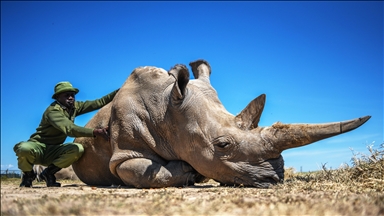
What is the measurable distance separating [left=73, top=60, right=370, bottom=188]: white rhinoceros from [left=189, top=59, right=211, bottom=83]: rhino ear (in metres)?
0.71

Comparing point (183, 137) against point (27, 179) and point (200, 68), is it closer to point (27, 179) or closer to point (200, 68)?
point (200, 68)

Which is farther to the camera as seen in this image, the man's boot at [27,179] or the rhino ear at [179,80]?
the man's boot at [27,179]

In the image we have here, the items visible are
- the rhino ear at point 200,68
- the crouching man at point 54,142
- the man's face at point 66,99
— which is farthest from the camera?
the rhino ear at point 200,68

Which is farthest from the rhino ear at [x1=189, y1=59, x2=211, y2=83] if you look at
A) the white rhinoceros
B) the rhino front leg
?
the rhino front leg

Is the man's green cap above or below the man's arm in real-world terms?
above

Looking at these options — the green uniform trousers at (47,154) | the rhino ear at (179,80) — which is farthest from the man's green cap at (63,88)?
the rhino ear at (179,80)

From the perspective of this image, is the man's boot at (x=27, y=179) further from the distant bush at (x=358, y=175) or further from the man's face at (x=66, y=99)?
the distant bush at (x=358, y=175)

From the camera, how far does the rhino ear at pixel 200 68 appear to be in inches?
359

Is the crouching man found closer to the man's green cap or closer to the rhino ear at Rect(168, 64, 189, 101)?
the man's green cap

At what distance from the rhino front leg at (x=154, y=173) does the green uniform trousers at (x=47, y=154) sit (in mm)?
1322

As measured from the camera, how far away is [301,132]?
6402 mm

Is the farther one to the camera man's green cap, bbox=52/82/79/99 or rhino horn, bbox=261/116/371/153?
man's green cap, bbox=52/82/79/99

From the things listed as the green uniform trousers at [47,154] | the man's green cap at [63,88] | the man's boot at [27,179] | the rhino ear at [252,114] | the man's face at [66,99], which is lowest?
the man's boot at [27,179]

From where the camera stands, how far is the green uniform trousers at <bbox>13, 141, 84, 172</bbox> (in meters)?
7.88
